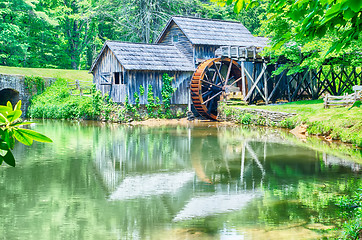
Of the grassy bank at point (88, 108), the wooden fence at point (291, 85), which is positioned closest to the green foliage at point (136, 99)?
the grassy bank at point (88, 108)

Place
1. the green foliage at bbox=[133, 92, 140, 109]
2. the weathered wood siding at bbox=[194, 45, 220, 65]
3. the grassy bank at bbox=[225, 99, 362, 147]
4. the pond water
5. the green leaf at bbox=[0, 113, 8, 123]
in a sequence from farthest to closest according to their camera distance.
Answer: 1. the weathered wood siding at bbox=[194, 45, 220, 65]
2. the green foliage at bbox=[133, 92, 140, 109]
3. the grassy bank at bbox=[225, 99, 362, 147]
4. the pond water
5. the green leaf at bbox=[0, 113, 8, 123]

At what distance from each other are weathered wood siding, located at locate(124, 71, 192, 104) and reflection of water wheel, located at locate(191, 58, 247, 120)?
122cm

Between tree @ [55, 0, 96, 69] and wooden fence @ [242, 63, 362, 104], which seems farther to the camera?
tree @ [55, 0, 96, 69]

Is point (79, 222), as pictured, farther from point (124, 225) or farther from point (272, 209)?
point (272, 209)

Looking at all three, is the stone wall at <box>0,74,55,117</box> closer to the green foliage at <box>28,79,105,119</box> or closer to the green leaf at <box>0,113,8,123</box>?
the green foliage at <box>28,79,105,119</box>

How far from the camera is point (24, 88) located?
3347 centimetres

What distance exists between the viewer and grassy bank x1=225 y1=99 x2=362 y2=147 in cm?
1733

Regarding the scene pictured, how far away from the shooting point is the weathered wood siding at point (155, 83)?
91.8 ft

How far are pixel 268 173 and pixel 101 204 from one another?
502cm

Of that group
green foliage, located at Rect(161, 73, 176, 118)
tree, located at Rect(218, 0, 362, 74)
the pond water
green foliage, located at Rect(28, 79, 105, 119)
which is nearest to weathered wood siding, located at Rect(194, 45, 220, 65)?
green foliage, located at Rect(161, 73, 176, 118)

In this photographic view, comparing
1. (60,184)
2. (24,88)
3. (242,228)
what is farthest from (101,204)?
(24,88)

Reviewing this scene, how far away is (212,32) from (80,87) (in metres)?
10.8

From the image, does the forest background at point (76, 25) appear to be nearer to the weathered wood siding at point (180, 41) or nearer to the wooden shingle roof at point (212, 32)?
the wooden shingle roof at point (212, 32)

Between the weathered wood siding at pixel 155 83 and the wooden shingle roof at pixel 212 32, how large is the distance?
2518mm
